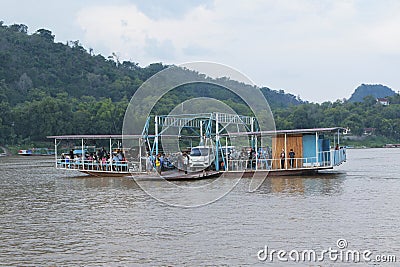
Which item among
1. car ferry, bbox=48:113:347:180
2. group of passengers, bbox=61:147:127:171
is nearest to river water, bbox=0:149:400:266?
car ferry, bbox=48:113:347:180

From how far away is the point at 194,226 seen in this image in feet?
53.4

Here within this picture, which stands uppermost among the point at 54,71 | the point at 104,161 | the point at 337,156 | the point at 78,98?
the point at 54,71

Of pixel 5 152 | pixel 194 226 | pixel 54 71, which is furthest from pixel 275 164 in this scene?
pixel 54 71

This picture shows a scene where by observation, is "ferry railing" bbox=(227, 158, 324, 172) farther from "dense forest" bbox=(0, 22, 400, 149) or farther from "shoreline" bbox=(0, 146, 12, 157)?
"shoreline" bbox=(0, 146, 12, 157)

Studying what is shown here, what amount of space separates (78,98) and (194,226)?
327ft

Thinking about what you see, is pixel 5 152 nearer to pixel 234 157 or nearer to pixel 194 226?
pixel 234 157

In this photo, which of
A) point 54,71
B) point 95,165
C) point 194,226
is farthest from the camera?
point 54,71

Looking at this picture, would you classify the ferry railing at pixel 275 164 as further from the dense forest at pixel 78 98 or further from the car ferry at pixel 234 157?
the dense forest at pixel 78 98

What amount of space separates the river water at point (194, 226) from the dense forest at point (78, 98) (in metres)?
47.9

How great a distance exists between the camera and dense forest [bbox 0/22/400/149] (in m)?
86.0

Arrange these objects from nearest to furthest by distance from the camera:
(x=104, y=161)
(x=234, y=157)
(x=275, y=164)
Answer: (x=275, y=164)
(x=234, y=157)
(x=104, y=161)

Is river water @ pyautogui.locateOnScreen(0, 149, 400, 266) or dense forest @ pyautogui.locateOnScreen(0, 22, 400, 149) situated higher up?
dense forest @ pyautogui.locateOnScreen(0, 22, 400, 149)

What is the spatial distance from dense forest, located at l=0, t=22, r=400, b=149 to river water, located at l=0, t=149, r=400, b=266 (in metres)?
47.9

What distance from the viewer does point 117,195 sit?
81.8 ft
